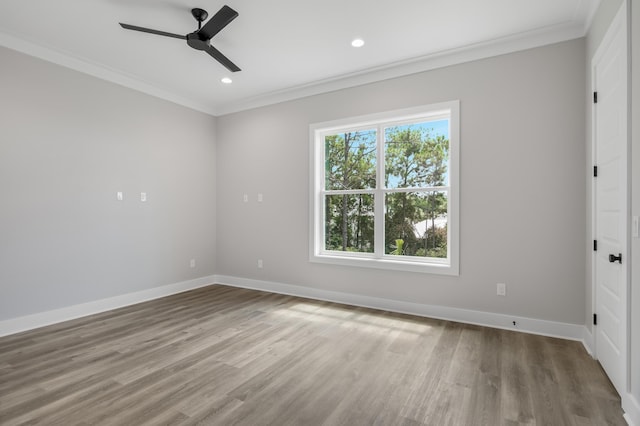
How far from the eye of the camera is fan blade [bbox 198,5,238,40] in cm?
246

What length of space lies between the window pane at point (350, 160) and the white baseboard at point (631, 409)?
2.96m

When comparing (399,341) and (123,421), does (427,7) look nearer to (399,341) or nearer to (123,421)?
(399,341)

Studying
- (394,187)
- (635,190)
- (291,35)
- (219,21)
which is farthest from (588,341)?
(219,21)

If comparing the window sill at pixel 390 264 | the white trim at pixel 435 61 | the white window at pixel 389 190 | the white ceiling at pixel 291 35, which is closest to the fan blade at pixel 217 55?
the white ceiling at pixel 291 35

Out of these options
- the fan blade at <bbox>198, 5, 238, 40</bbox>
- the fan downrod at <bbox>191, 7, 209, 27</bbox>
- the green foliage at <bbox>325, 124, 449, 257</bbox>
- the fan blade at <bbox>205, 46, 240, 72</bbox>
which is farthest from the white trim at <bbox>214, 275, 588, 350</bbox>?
the fan downrod at <bbox>191, 7, 209, 27</bbox>

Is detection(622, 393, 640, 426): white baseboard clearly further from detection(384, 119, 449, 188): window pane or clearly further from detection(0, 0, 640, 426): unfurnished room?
detection(384, 119, 449, 188): window pane

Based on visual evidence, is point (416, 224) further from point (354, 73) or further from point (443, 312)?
point (354, 73)

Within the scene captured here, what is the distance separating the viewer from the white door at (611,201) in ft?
6.50

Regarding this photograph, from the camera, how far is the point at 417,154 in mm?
3953

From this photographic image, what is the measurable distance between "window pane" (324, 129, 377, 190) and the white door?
2.26 m

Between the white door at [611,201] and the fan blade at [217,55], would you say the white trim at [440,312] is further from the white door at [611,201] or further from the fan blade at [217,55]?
the fan blade at [217,55]

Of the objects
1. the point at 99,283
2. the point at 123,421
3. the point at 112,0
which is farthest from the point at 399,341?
the point at 112,0

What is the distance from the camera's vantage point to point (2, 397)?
207cm

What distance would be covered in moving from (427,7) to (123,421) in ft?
→ 12.0
